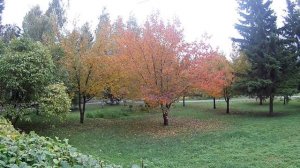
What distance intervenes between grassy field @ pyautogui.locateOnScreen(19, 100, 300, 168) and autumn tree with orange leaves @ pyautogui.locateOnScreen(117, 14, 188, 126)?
6.16ft

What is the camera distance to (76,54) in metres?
17.0

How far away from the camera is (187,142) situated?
1257cm

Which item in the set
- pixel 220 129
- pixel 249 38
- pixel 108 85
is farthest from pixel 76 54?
pixel 249 38

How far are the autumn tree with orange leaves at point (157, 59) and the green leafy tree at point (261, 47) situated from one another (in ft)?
20.3

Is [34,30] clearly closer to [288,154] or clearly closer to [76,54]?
[76,54]

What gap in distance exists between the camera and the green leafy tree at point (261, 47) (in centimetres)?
1974

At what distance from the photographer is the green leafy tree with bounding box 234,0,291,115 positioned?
19.7 m

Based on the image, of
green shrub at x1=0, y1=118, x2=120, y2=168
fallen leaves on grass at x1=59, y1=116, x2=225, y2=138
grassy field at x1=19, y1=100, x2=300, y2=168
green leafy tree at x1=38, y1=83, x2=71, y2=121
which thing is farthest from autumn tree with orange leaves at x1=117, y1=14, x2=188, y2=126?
green shrub at x1=0, y1=118, x2=120, y2=168

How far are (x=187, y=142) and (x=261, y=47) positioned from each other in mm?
10508

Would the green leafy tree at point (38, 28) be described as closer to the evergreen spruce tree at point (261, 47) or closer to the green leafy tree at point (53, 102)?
the green leafy tree at point (53, 102)

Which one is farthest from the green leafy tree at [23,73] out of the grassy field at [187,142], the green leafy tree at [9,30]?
the green leafy tree at [9,30]

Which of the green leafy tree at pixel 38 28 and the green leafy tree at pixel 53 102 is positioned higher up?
the green leafy tree at pixel 38 28

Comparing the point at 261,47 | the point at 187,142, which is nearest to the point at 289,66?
the point at 261,47

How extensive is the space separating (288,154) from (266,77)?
1102 centimetres
